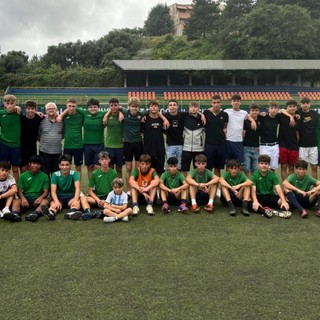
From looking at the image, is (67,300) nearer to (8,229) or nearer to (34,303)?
(34,303)

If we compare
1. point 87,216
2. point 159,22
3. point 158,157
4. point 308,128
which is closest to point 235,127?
point 308,128

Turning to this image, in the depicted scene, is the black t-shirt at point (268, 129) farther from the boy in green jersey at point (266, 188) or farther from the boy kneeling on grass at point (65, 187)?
the boy kneeling on grass at point (65, 187)

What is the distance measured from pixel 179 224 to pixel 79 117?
9.06 feet

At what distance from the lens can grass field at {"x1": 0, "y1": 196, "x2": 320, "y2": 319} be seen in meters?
3.13

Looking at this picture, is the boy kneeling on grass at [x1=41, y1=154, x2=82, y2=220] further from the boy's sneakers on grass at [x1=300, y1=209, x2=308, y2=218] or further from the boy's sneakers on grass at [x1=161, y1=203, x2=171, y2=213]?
the boy's sneakers on grass at [x1=300, y1=209, x2=308, y2=218]

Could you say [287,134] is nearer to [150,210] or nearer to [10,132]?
[150,210]

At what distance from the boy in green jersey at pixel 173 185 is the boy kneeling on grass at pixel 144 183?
15 cm

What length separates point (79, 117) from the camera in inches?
268

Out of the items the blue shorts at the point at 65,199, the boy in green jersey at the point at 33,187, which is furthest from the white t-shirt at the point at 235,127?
the boy in green jersey at the point at 33,187

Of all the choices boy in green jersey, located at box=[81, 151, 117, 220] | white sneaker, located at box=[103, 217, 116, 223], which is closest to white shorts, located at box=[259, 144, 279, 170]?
boy in green jersey, located at box=[81, 151, 117, 220]

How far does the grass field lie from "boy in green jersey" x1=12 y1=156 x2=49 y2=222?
1.99 feet

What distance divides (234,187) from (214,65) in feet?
101

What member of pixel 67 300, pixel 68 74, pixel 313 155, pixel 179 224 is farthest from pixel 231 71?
pixel 67 300

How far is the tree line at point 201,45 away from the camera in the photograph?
43.6 metres
